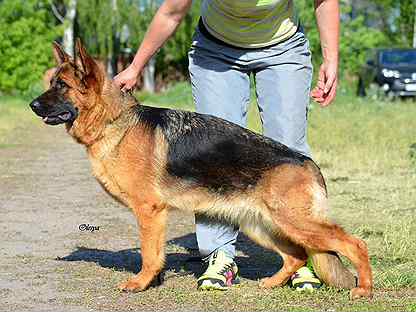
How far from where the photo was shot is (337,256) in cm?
625

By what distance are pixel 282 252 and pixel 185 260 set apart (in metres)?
1.17

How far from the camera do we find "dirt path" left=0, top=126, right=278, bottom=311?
6090 mm

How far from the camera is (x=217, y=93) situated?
21.8 ft

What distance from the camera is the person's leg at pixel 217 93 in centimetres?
665

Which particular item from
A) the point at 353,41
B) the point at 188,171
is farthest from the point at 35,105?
the point at 353,41

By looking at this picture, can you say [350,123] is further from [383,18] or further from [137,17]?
[383,18]

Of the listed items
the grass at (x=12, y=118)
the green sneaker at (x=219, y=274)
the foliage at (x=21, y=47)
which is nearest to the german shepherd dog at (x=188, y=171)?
the green sneaker at (x=219, y=274)

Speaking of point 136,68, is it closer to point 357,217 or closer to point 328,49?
point 328,49

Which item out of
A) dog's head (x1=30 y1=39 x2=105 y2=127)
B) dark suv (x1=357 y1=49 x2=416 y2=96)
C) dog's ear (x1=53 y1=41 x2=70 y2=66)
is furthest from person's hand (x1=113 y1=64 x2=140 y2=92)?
dark suv (x1=357 y1=49 x2=416 y2=96)

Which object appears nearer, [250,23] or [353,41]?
[250,23]

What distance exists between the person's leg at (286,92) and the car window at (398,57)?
73.7 ft

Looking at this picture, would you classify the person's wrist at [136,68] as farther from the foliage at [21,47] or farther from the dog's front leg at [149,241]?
the foliage at [21,47]

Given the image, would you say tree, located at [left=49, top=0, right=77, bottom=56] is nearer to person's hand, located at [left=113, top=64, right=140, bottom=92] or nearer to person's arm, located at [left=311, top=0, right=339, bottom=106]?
person's hand, located at [left=113, top=64, right=140, bottom=92]

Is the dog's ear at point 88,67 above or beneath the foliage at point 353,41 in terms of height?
above
